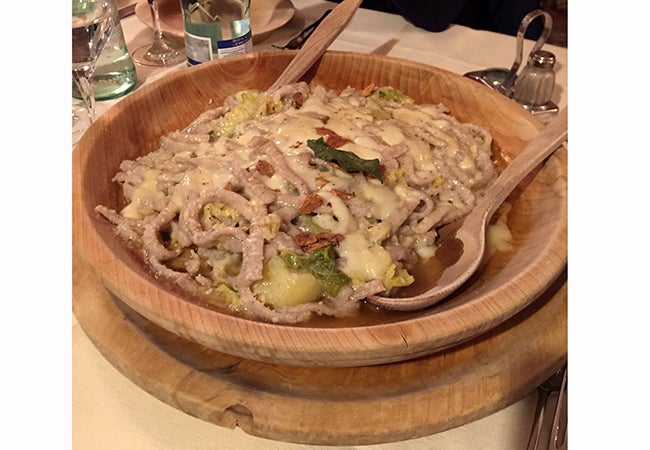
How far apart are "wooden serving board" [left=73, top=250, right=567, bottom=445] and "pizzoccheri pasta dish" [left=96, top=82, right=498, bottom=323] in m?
0.12

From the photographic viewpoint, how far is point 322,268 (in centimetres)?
112

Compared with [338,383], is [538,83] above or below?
above

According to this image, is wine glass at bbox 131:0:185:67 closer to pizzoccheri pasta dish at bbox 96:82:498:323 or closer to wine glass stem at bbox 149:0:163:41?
wine glass stem at bbox 149:0:163:41

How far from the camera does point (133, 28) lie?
2.30 m

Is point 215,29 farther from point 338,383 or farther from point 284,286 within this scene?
point 338,383

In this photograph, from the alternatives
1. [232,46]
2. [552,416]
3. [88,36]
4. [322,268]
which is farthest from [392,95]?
[552,416]

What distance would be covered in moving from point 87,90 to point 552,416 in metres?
1.45

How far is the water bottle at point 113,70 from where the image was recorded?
1.86 meters

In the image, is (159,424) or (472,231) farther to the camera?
(472,231)

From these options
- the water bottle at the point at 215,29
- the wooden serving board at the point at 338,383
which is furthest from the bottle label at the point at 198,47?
the wooden serving board at the point at 338,383

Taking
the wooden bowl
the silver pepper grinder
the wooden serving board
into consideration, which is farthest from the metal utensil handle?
the wooden serving board

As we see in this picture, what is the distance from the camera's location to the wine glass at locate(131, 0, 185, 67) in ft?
6.78

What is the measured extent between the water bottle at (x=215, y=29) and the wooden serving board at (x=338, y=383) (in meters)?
1.01

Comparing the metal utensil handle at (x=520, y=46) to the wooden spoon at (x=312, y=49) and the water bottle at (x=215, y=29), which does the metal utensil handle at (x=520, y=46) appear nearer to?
the wooden spoon at (x=312, y=49)
